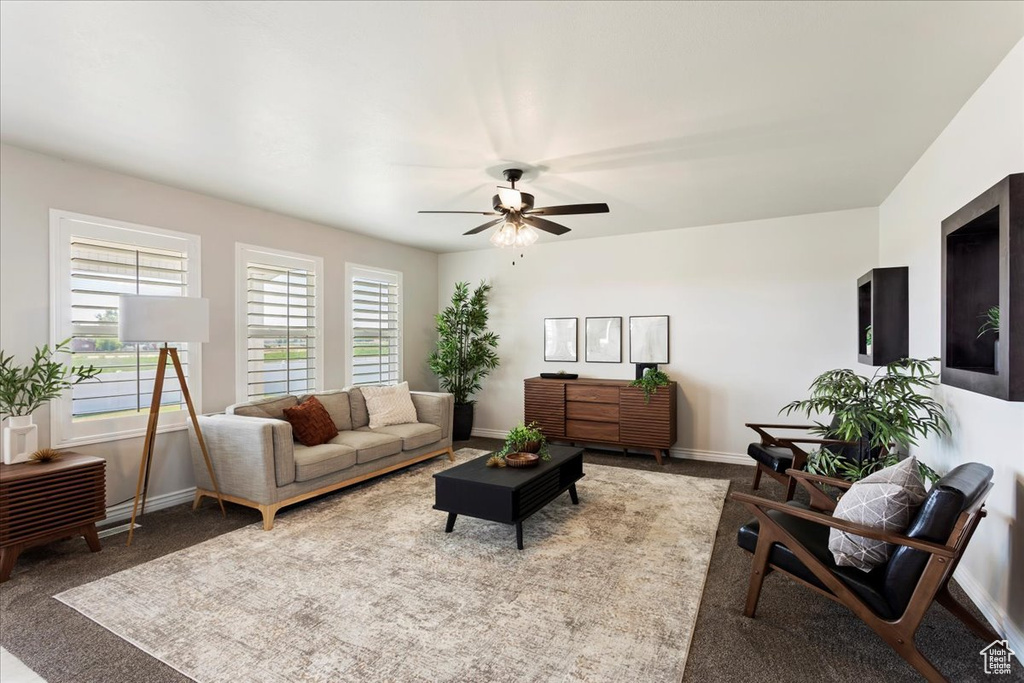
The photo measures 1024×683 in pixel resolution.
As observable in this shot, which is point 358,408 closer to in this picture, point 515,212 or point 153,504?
point 153,504

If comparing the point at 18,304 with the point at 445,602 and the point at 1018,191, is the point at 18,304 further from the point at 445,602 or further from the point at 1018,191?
the point at 1018,191

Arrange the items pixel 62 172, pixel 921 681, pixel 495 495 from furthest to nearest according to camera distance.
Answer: pixel 62 172, pixel 495 495, pixel 921 681

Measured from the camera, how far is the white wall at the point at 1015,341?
220cm

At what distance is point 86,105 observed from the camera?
2.73 metres

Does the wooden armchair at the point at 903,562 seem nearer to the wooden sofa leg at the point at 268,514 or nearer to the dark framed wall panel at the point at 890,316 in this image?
the dark framed wall panel at the point at 890,316

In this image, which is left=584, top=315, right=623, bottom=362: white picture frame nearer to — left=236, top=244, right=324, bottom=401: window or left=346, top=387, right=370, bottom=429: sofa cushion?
left=346, top=387, right=370, bottom=429: sofa cushion

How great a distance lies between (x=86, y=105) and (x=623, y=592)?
4.06m

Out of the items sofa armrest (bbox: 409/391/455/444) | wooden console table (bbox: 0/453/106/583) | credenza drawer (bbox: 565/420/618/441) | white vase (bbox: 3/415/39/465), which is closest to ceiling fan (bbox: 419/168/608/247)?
sofa armrest (bbox: 409/391/455/444)

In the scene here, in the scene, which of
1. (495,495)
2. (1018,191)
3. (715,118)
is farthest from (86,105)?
(1018,191)

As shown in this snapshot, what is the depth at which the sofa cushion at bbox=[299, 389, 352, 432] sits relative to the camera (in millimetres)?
4934

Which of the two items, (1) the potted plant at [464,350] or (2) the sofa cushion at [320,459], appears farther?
(1) the potted plant at [464,350]

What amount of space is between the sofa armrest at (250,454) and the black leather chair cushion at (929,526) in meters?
3.75

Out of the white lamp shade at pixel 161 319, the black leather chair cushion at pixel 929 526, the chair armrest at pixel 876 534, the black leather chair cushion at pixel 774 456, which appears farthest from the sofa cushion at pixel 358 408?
the black leather chair cushion at pixel 929 526

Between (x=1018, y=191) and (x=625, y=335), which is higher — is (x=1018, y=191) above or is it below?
above
